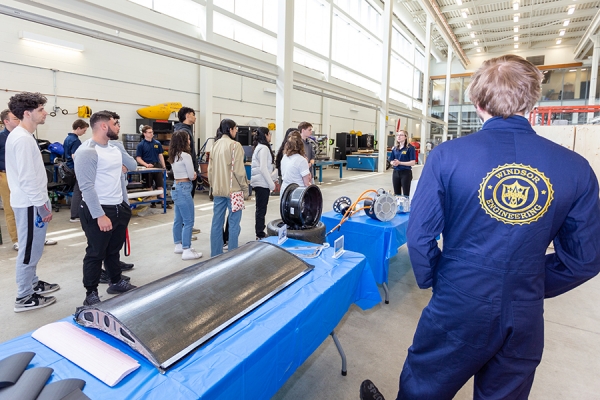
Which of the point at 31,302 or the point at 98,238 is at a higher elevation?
Answer: the point at 98,238

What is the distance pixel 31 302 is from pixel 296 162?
251 cm

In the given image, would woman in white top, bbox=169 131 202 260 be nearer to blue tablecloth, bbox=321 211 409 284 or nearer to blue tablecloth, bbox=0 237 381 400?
blue tablecloth, bbox=321 211 409 284

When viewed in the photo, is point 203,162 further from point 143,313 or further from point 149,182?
point 143,313

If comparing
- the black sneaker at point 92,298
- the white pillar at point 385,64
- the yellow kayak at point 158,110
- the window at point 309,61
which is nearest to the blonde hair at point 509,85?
the black sneaker at point 92,298

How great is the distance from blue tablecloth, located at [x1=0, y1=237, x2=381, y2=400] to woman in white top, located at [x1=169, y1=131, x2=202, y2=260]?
2.33 meters

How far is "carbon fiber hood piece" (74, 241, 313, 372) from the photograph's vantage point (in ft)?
3.59

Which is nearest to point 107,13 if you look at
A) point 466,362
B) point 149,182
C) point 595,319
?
point 149,182

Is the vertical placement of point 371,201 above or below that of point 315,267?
above

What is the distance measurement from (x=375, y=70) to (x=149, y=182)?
50.7 feet

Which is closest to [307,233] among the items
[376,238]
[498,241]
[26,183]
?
[376,238]

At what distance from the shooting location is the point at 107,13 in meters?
4.38

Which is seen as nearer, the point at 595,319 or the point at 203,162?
the point at 595,319

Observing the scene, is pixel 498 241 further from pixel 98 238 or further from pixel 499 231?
pixel 98 238

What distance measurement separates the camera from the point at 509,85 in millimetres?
1084
